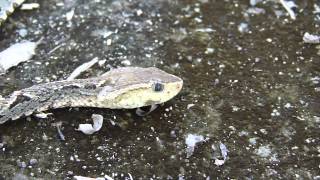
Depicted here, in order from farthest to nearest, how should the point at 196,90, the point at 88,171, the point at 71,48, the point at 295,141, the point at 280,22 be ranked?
the point at 280,22, the point at 71,48, the point at 196,90, the point at 295,141, the point at 88,171

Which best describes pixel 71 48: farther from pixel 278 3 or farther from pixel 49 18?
pixel 278 3

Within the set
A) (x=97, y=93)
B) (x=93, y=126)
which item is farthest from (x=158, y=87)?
(x=93, y=126)

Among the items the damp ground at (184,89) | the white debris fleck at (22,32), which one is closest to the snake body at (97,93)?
the damp ground at (184,89)

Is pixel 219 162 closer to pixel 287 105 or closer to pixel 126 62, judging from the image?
pixel 287 105

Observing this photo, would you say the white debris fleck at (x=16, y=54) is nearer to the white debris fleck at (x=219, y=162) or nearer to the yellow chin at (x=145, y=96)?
the yellow chin at (x=145, y=96)

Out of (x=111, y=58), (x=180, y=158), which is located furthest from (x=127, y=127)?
(x=111, y=58)

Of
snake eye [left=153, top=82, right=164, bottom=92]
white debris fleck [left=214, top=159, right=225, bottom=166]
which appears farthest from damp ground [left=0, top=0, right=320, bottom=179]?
snake eye [left=153, top=82, right=164, bottom=92]
